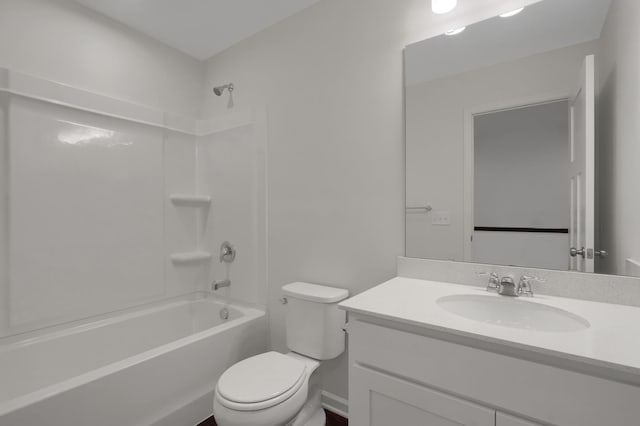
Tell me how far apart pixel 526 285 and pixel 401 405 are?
2.32 ft

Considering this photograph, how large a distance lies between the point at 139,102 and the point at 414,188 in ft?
6.72

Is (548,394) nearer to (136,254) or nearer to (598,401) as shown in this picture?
(598,401)

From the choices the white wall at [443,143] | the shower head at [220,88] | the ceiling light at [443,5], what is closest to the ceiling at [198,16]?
the shower head at [220,88]

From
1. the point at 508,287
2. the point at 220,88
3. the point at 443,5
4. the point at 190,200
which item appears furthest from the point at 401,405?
the point at 220,88

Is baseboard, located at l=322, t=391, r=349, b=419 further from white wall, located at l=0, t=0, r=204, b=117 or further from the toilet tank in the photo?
white wall, located at l=0, t=0, r=204, b=117

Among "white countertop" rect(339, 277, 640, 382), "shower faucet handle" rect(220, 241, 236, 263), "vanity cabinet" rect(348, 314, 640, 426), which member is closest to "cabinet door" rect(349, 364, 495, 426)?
"vanity cabinet" rect(348, 314, 640, 426)

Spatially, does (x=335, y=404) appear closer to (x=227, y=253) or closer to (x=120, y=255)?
(x=227, y=253)

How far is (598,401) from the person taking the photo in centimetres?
75

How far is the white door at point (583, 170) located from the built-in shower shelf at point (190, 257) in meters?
2.36

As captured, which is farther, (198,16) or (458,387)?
(198,16)

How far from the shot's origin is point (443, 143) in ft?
5.06

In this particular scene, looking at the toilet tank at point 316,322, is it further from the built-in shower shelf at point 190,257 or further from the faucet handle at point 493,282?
the built-in shower shelf at point 190,257

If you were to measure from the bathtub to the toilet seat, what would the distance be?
393 millimetres

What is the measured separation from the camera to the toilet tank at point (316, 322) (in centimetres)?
168
